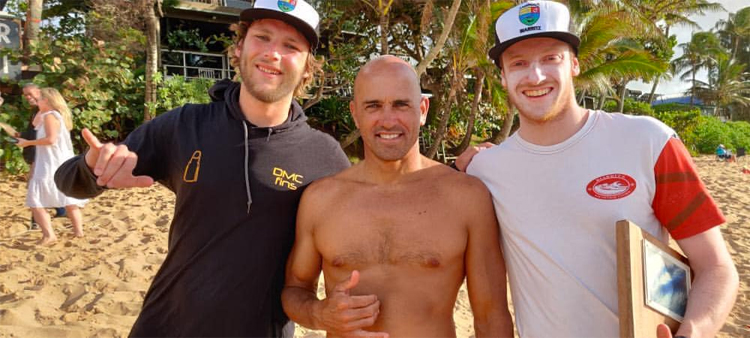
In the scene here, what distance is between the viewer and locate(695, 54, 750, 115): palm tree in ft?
143

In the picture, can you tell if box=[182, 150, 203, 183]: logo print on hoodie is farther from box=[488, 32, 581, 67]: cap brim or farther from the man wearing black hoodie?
→ box=[488, 32, 581, 67]: cap brim

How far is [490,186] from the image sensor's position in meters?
2.09

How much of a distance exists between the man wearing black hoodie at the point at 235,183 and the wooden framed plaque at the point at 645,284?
1.33m

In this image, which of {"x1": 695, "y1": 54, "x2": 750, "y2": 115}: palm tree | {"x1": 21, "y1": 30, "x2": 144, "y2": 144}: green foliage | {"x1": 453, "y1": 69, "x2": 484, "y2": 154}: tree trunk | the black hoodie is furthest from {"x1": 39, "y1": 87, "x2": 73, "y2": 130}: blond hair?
{"x1": 695, "y1": 54, "x2": 750, "y2": 115}: palm tree

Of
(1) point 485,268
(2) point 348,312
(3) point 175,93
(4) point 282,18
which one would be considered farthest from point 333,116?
(2) point 348,312

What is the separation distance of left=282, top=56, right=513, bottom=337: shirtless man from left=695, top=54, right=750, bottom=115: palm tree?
165 feet

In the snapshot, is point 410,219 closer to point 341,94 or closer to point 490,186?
point 490,186

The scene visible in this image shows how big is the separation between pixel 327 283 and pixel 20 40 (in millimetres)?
11450

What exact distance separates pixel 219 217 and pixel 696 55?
51.2 metres

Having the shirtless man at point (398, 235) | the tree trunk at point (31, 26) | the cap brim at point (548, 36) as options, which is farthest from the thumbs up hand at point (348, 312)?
the tree trunk at point (31, 26)

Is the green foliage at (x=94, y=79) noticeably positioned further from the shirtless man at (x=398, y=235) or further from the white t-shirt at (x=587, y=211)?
the white t-shirt at (x=587, y=211)

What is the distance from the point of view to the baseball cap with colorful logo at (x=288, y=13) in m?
2.16

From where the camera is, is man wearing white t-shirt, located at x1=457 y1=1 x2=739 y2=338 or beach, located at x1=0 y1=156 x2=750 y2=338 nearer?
man wearing white t-shirt, located at x1=457 y1=1 x2=739 y2=338

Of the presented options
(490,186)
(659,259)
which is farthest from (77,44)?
(659,259)
